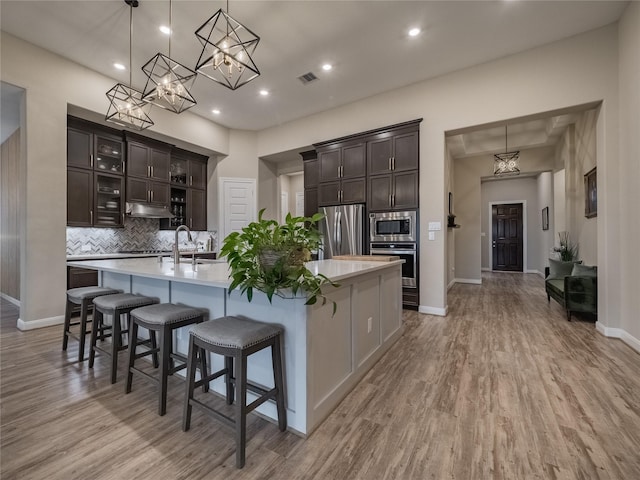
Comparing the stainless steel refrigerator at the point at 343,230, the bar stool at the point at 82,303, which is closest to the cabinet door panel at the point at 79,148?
the bar stool at the point at 82,303

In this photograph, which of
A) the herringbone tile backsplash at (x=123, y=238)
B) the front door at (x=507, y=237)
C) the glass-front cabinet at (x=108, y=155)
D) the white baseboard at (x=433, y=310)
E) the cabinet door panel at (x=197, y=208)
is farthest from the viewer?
the front door at (x=507, y=237)

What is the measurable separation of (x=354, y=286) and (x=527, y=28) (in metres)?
3.53

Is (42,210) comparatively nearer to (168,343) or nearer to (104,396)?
(104,396)

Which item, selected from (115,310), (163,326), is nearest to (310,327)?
(163,326)

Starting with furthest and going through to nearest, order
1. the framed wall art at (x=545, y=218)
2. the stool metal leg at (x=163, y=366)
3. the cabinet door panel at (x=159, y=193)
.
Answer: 1. the framed wall art at (x=545, y=218)
2. the cabinet door panel at (x=159, y=193)
3. the stool metal leg at (x=163, y=366)

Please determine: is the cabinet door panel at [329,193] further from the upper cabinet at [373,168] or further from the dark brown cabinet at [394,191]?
the dark brown cabinet at [394,191]

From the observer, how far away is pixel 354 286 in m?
2.10

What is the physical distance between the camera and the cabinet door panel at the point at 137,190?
4.76 meters

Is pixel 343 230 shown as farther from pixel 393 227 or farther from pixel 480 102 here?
pixel 480 102

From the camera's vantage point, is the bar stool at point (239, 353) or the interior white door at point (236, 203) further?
the interior white door at point (236, 203)

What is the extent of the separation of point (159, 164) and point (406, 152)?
432 centimetres

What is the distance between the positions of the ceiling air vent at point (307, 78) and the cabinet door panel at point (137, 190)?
3.19 meters

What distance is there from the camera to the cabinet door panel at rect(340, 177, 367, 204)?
4688 mm

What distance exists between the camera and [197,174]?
601cm
